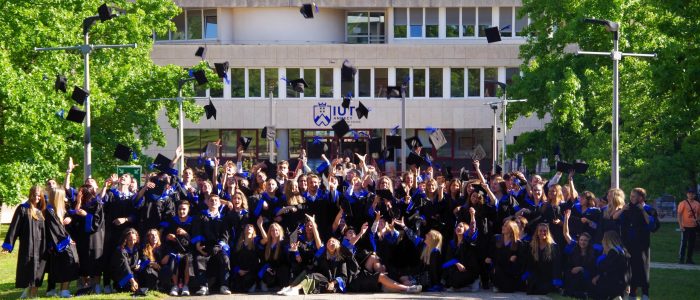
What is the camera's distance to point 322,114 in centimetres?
5434

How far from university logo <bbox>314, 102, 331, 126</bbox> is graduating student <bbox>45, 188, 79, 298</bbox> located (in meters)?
38.4

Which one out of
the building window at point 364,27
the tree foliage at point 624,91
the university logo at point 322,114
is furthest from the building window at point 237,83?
the tree foliage at point 624,91

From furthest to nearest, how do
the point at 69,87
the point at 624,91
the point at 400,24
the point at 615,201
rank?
the point at 400,24
the point at 624,91
the point at 69,87
the point at 615,201

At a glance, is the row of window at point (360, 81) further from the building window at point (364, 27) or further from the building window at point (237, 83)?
the building window at point (364, 27)

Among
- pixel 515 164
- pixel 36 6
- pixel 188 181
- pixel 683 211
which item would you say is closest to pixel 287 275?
pixel 188 181

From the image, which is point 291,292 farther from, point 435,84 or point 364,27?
point 364,27

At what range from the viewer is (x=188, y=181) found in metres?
16.8

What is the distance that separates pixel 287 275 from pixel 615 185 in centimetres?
982

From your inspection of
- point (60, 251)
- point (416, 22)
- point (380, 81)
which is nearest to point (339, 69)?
point (380, 81)

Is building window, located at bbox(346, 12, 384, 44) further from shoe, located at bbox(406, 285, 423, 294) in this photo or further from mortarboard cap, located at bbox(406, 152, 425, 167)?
shoe, located at bbox(406, 285, 423, 294)

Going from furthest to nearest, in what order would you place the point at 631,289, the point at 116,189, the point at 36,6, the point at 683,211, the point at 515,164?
the point at 515,164 < the point at 36,6 < the point at 683,211 < the point at 116,189 < the point at 631,289

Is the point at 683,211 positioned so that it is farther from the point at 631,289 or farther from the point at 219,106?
the point at 219,106

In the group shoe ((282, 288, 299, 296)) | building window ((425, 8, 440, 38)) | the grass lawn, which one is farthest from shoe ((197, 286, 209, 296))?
building window ((425, 8, 440, 38))

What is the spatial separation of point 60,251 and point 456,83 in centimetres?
4018
